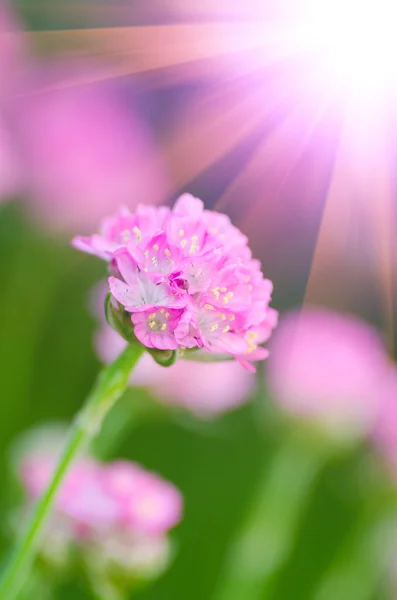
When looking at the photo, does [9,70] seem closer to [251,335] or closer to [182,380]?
[182,380]

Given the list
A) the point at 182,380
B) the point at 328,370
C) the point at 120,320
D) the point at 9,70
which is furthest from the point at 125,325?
the point at 9,70

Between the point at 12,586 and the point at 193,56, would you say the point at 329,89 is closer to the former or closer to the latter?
the point at 193,56

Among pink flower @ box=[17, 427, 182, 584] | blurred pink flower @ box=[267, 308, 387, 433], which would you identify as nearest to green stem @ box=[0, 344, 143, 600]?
pink flower @ box=[17, 427, 182, 584]

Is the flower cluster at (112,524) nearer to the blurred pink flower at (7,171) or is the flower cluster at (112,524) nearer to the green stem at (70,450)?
the green stem at (70,450)

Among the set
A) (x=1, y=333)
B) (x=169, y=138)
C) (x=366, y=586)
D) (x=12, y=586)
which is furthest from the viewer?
(x=169, y=138)

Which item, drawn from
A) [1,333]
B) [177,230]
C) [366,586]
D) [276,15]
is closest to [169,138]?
[276,15]

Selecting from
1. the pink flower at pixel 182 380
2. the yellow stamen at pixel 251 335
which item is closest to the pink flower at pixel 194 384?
the pink flower at pixel 182 380
